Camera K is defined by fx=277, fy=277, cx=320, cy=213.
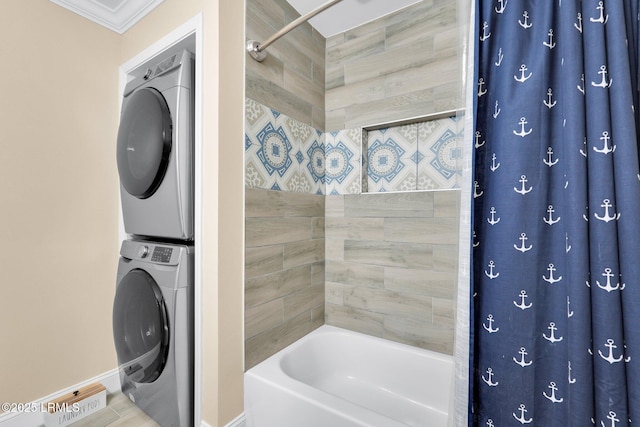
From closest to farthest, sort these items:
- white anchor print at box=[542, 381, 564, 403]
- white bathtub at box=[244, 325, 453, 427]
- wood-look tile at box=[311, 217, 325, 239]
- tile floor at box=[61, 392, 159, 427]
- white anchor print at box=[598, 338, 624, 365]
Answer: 1. white anchor print at box=[598, 338, 624, 365]
2. white anchor print at box=[542, 381, 564, 403]
3. white bathtub at box=[244, 325, 453, 427]
4. tile floor at box=[61, 392, 159, 427]
5. wood-look tile at box=[311, 217, 325, 239]

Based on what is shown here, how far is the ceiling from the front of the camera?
5.87 feet

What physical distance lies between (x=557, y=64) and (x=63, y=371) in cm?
290

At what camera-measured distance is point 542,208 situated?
3.00ft

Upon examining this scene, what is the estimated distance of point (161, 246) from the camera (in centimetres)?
155

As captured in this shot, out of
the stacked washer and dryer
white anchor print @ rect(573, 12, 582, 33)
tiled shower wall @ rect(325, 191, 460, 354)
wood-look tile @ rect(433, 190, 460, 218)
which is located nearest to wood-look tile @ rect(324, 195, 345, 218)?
tiled shower wall @ rect(325, 191, 460, 354)

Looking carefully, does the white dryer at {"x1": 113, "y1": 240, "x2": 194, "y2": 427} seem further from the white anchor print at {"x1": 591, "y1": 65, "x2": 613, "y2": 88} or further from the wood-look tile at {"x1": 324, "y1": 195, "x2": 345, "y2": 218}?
the white anchor print at {"x1": 591, "y1": 65, "x2": 613, "y2": 88}

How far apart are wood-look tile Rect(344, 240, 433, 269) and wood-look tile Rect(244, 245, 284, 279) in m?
0.57

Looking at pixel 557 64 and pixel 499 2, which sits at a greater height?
pixel 499 2

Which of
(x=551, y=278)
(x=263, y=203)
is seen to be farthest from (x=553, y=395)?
(x=263, y=203)

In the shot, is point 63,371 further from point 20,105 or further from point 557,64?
point 557,64

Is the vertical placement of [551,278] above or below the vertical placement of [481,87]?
below

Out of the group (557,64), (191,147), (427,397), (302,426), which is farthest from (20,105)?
(427,397)

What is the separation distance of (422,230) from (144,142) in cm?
171

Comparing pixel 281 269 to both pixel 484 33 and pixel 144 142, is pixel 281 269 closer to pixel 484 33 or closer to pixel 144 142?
pixel 144 142
